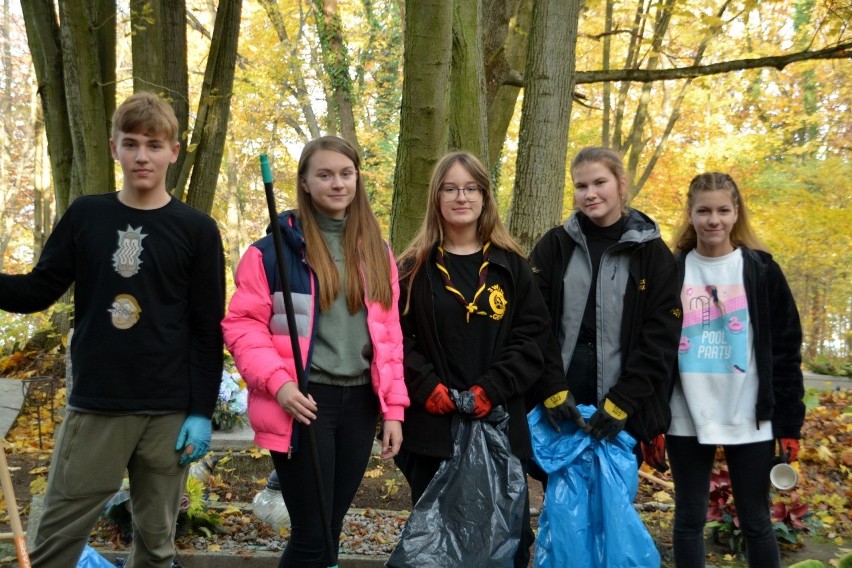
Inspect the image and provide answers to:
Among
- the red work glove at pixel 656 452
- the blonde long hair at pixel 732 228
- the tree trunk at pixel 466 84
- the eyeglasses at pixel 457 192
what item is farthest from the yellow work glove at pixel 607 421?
the tree trunk at pixel 466 84

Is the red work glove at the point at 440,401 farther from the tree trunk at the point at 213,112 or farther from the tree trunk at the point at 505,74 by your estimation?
the tree trunk at the point at 505,74

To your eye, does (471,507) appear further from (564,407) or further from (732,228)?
(732,228)

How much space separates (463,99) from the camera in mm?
5270

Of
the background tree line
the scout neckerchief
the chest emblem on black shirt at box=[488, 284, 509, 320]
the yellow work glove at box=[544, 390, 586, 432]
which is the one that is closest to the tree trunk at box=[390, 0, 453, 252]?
the background tree line

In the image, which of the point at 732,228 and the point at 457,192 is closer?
the point at 457,192

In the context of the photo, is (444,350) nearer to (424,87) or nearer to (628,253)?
(628,253)

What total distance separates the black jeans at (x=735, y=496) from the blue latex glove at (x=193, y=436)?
192cm

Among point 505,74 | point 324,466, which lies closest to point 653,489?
point 324,466

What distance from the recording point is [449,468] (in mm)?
2979

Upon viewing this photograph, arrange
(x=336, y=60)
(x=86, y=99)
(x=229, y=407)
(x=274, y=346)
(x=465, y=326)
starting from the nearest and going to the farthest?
1. (x=274, y=346)
2. (x=465, y=326)
3. (x=229, y=407)
4. (x=86, y=99)
5. (x=336, y=60)

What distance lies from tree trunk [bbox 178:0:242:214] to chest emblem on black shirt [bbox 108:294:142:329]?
164 inches

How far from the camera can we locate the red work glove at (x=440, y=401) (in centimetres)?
293

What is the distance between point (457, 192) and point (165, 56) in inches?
174

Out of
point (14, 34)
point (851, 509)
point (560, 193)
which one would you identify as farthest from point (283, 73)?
point (851, 509)
